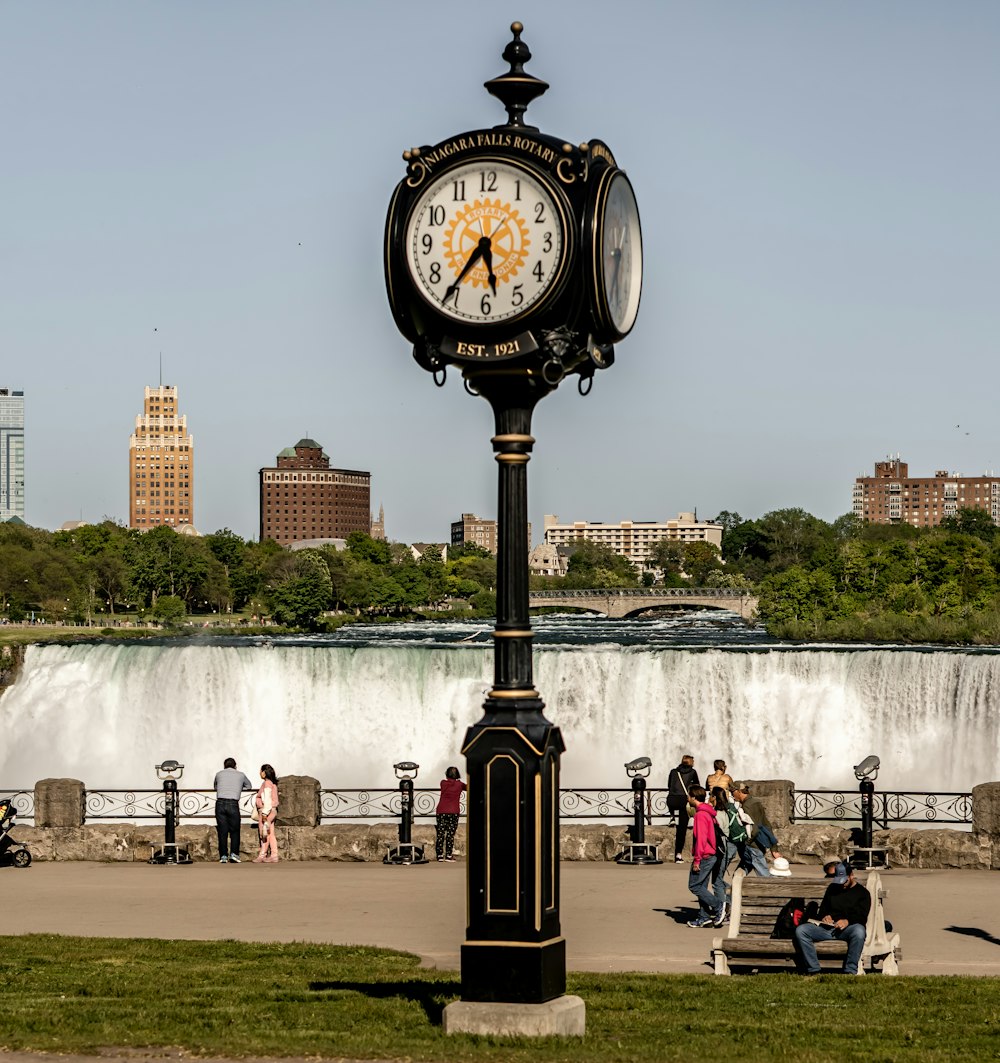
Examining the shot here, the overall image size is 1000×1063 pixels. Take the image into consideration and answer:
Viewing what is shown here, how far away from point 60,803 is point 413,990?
13407mm

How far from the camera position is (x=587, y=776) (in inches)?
1809

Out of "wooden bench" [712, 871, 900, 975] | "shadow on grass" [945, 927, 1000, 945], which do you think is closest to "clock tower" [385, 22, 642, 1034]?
"wooden bench" [712, 871, 900, 975]

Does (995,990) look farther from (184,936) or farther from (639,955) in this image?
(184,936)

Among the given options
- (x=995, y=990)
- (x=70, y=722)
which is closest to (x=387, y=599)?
(x=70, y=722)

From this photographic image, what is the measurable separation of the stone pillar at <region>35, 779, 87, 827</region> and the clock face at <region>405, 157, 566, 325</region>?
51.0ft

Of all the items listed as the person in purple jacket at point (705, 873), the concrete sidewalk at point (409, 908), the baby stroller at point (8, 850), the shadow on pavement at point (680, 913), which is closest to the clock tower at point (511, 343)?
the concrete sidewalk at point (409, 908)

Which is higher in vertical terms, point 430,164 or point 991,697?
point 430,164

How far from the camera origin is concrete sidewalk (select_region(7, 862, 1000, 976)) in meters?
15.8

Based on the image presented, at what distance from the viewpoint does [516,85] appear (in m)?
9.74

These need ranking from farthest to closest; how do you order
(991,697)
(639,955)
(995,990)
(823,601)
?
(823,601)
(991,697)
(639,955)
(995,990)

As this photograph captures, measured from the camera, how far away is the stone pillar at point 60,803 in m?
23.5

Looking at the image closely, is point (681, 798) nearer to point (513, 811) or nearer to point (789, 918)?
point (789, 918)

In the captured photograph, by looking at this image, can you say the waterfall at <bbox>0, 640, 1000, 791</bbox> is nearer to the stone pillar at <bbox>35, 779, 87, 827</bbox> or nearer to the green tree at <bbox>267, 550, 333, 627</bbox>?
the stone pillar at <bbox>35, 779, 87, 827</bbox>

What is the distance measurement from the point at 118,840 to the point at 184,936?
709cm
